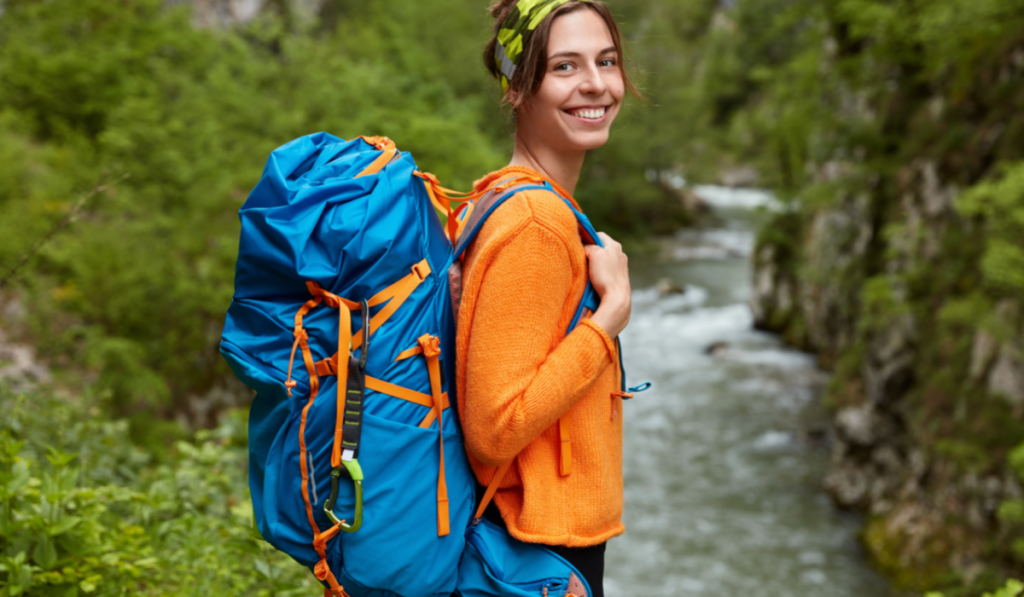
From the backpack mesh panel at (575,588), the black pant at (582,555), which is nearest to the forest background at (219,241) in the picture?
the black pant at (582,555)

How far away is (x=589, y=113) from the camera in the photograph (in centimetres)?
140

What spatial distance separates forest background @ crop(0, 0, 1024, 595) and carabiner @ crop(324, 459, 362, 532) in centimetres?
90

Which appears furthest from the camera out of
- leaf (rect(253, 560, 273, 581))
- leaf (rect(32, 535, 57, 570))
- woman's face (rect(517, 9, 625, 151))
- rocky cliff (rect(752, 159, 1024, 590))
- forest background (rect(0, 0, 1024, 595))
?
rocky cliff (rect(752, 159, 1024, 590))

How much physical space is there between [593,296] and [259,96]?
11046mm

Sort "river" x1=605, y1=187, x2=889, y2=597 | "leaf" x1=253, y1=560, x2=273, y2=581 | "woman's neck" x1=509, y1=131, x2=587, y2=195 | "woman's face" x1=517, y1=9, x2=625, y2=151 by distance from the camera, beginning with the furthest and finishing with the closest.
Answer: "river" x1=605, y1=187, x2=889, y2=597
"leaf" x1=253, y1=560, x2=273, y2=581
"woman's neck" x1=509, y1=131, x2=587, y2=195
"woman's face" x1=517, y1=9, x2=625, y2=151

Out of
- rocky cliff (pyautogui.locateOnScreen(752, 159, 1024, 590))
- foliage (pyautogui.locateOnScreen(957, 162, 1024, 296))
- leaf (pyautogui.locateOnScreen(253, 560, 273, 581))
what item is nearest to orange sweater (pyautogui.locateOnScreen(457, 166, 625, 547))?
leaf (pyautogui.locateOnScreen(253, 560, 273, 581))

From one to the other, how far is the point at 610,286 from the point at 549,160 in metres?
0.33

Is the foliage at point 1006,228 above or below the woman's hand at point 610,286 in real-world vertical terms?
below

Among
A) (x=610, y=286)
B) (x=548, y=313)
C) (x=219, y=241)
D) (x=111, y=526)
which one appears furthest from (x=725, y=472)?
(x=548, y=313)

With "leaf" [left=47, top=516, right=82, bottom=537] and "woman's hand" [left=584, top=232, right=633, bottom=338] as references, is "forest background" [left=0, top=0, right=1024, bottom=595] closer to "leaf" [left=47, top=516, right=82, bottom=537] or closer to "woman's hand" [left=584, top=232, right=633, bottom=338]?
"leaf" [left=47, top=516, right=82, bottom=537]

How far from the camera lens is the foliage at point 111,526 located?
6.07 ft

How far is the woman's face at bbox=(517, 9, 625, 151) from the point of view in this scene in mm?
1350

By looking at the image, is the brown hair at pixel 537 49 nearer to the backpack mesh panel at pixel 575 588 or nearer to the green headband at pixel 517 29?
the green headband at pixel 517 29

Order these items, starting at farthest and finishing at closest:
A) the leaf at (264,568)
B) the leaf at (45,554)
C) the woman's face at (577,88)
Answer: the leaf at (264,568) → the leaf at (45,554) → the woman's face at (577,88)
